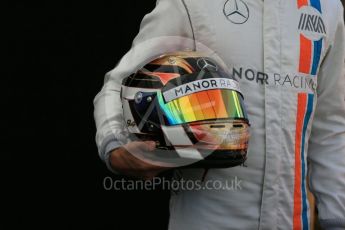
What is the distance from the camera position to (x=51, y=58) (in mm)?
2160

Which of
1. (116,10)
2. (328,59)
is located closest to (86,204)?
(116,10)

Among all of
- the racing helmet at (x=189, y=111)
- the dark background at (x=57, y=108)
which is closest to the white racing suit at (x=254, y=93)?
the racing helmet at (x=189, y=111)

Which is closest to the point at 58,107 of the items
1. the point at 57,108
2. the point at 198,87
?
the point at 57,108

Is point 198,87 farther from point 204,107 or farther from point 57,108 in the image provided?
point 57,108

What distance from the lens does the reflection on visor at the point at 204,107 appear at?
1.31 m

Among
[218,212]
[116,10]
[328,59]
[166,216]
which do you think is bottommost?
[166,216]

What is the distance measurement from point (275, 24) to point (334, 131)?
1.28 ft

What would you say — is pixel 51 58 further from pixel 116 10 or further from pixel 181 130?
pixel 181 130

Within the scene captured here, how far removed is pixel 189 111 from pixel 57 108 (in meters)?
1.00

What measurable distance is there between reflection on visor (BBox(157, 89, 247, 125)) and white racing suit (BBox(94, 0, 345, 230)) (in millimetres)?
103

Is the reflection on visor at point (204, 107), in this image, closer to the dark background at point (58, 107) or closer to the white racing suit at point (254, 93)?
the white racing suit at point (254, 93)

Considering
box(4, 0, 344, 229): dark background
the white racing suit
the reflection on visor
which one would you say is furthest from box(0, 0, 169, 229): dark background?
the reflection on visor

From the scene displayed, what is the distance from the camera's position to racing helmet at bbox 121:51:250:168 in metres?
1.30

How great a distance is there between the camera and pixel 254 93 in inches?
56.4
